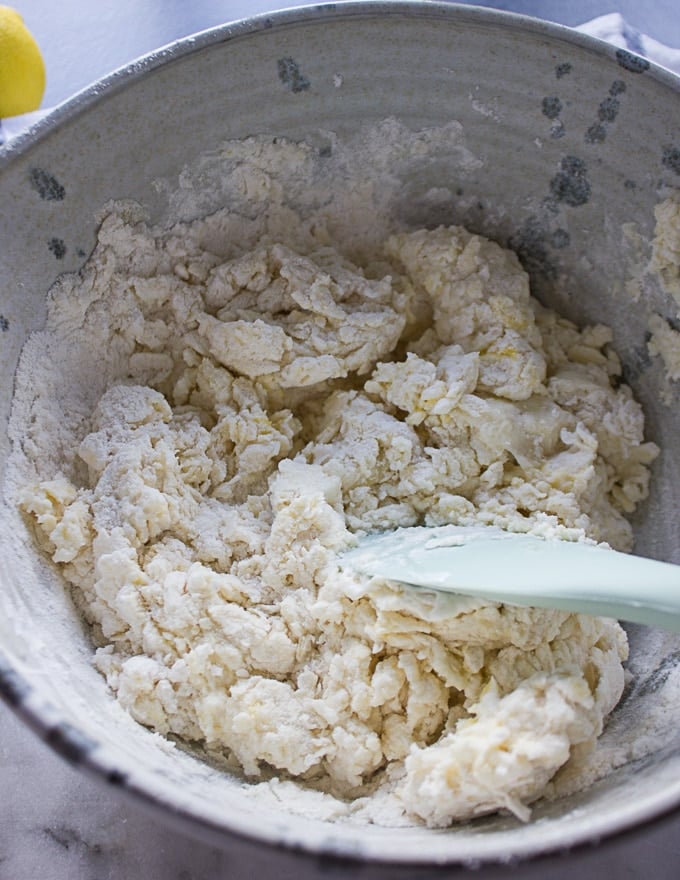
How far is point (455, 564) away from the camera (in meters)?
1.13

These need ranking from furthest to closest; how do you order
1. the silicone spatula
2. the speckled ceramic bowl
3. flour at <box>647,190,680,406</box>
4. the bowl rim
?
flour at <box>647,190,680,406</box> → the bowl rim → the speckled ceramic bowl → the silicone spatula

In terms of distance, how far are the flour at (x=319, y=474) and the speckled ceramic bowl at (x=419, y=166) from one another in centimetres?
4

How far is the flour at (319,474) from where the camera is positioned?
3.64ft

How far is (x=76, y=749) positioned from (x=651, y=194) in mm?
1174

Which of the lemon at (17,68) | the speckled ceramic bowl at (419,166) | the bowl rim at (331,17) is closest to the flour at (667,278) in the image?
the speckled ceramic bowl at (419,166)

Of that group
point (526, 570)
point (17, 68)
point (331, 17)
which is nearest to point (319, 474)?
point (526, 570)

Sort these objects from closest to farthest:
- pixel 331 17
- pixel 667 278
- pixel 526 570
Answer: pixel 526 570 < pixel 331 17 < pixel 667 278

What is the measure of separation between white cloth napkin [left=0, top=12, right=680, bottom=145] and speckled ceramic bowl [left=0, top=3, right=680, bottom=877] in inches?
17.1

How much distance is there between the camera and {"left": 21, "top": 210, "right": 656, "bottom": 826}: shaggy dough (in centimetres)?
111

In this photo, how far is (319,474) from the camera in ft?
4.32

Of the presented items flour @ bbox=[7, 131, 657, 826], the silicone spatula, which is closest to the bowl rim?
flour @ bbox=[7, 131, 657, 826]

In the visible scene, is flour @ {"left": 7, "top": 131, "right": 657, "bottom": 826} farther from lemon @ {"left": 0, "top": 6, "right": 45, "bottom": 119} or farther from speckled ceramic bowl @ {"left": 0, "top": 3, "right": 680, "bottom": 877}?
lemon @ {"left": 0, "top": 6, "right": 45, "bottom": 119}

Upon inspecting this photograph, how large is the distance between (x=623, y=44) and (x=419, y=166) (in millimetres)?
550

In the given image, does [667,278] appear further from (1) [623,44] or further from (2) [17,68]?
(2) [17,68]
